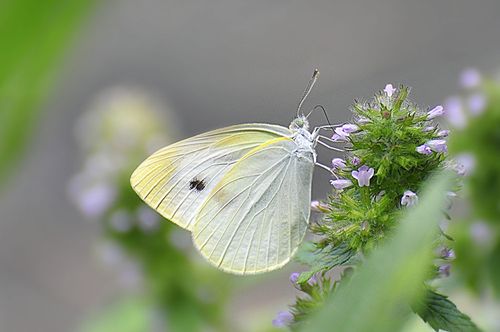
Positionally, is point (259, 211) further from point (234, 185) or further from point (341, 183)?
point (341, 183)

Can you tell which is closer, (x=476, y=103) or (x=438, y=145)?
(x=438, y=145)

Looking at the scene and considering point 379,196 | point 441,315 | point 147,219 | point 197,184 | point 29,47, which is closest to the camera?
point 29,47

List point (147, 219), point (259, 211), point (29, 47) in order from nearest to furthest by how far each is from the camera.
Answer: point (29, 47)
point (259, 211)
point (147, 219)

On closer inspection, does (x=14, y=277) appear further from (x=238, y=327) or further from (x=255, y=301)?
(x=238, y=327)

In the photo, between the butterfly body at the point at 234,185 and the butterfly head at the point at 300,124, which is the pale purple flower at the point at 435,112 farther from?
the butterfly head at the point at 300,124

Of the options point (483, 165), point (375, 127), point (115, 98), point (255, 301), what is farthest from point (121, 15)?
point (375, 127)

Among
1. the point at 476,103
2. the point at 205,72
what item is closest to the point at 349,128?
the point at 476,103
